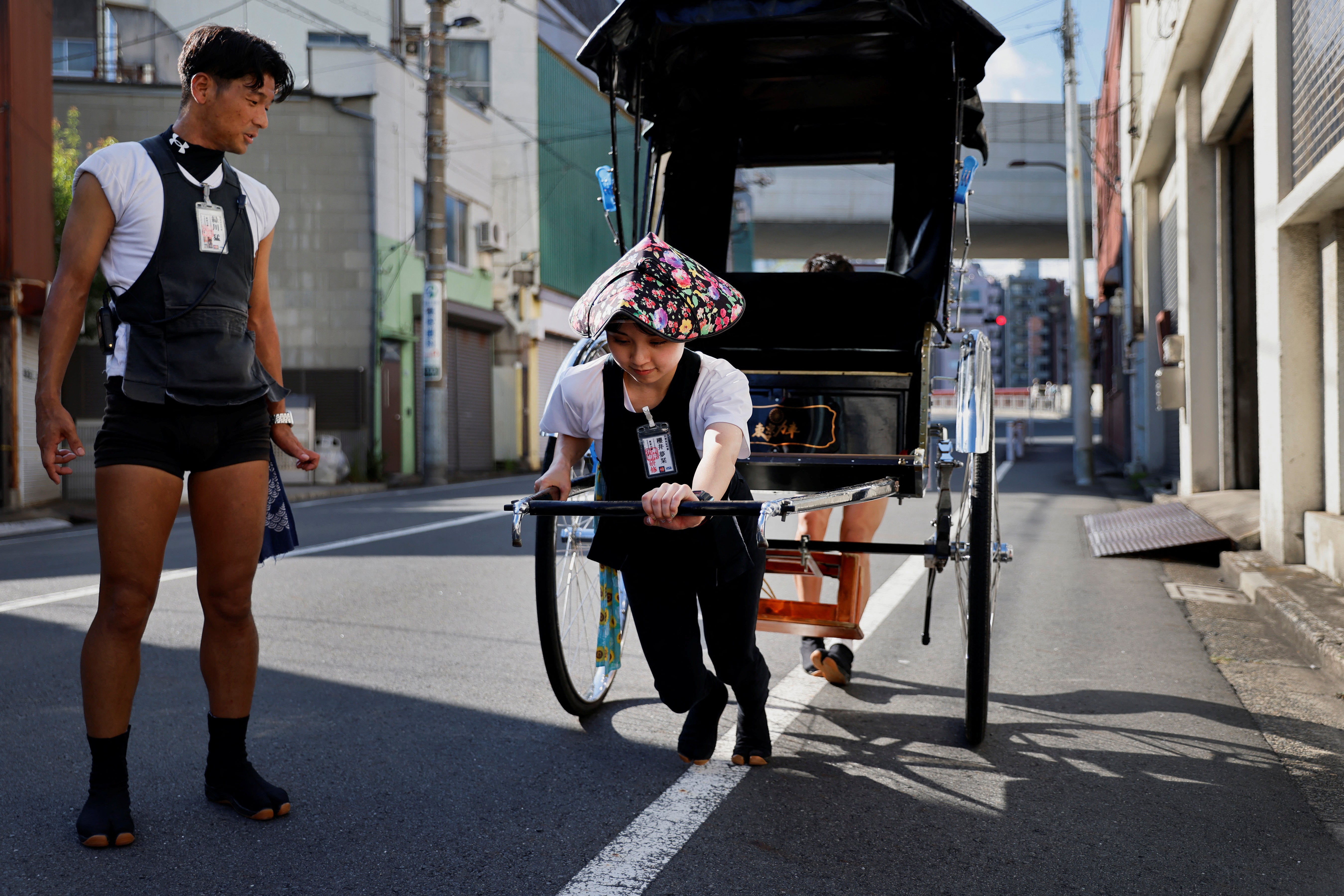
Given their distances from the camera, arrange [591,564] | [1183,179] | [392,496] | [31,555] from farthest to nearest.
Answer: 1. [392,496]
2. [1183,179]
3. [31,555]
4. [591,564]

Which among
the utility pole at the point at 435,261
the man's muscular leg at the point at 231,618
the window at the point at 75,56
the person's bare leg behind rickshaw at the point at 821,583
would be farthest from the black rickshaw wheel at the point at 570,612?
the window at the point at 75,56

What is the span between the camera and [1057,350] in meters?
112

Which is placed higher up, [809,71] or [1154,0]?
[1154,0]

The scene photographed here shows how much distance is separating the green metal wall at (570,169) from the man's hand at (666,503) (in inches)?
1045

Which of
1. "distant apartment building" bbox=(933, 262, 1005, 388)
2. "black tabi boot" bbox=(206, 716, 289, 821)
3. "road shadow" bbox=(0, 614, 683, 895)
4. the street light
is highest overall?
"distant apartment building" bbox=(933, 262, 1005, 388)

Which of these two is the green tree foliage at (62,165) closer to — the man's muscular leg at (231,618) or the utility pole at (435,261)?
the utility pole at (435,261)

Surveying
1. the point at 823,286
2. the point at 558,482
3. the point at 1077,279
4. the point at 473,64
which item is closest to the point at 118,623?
the point at 558,482

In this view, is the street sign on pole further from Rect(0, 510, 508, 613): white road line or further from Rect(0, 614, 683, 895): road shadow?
Rect(0, 614, 683, 895): road shadow

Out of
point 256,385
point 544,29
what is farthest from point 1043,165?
point 256,385

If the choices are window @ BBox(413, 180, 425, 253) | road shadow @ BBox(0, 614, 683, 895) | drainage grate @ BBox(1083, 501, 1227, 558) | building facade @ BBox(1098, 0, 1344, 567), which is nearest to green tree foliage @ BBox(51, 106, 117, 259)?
window @ BBox(413, 180, 425, 253)

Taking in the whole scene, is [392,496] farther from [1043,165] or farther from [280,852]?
[1043,165]

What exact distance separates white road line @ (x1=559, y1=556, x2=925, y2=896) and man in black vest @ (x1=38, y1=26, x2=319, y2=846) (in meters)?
0.99

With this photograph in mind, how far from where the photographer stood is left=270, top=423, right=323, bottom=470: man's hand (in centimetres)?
326

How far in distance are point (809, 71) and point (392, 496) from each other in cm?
1238
